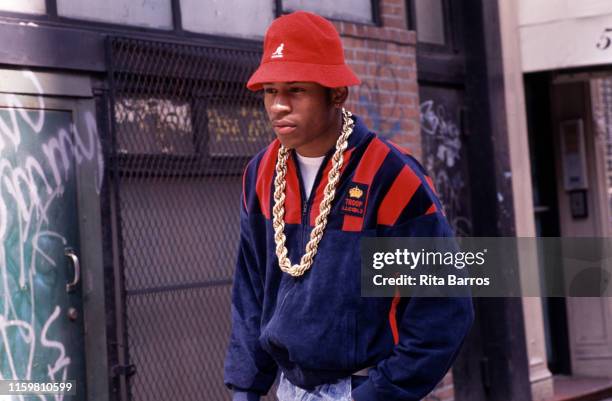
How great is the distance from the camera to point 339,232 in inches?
121

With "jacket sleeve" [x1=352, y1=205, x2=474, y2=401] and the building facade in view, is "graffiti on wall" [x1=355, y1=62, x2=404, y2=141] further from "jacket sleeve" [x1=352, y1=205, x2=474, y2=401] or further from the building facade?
"jacket sleeve" [x1=352, y1=205, x2=474, y2=401]

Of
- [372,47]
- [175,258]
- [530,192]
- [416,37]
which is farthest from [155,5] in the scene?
[530,192]

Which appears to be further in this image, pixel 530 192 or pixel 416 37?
pixel 530 192

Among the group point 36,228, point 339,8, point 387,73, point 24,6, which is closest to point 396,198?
point 36,228

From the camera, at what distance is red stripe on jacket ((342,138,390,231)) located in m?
3.06

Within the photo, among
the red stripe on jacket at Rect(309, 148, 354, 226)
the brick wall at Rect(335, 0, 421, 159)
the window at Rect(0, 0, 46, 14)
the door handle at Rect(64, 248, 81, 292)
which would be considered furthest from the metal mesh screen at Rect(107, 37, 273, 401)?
the red stripe on jacket at Rect(309, 148, 354, 226)

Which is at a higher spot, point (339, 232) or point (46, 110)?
point (46, 110)

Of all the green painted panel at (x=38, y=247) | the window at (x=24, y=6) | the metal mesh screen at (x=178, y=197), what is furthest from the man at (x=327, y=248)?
the metal mesh screen at (x=178, y=197)

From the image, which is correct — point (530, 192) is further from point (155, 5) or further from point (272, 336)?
point (272, 336)

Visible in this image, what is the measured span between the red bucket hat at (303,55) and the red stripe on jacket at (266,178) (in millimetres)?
233

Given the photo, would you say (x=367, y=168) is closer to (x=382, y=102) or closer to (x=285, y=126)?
(x=285, y=126)

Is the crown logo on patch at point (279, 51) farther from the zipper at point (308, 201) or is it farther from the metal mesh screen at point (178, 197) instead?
the metal mesh screen at point (178, 197)

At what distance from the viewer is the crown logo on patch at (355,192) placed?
308 cm

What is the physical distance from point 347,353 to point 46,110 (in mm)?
2979
